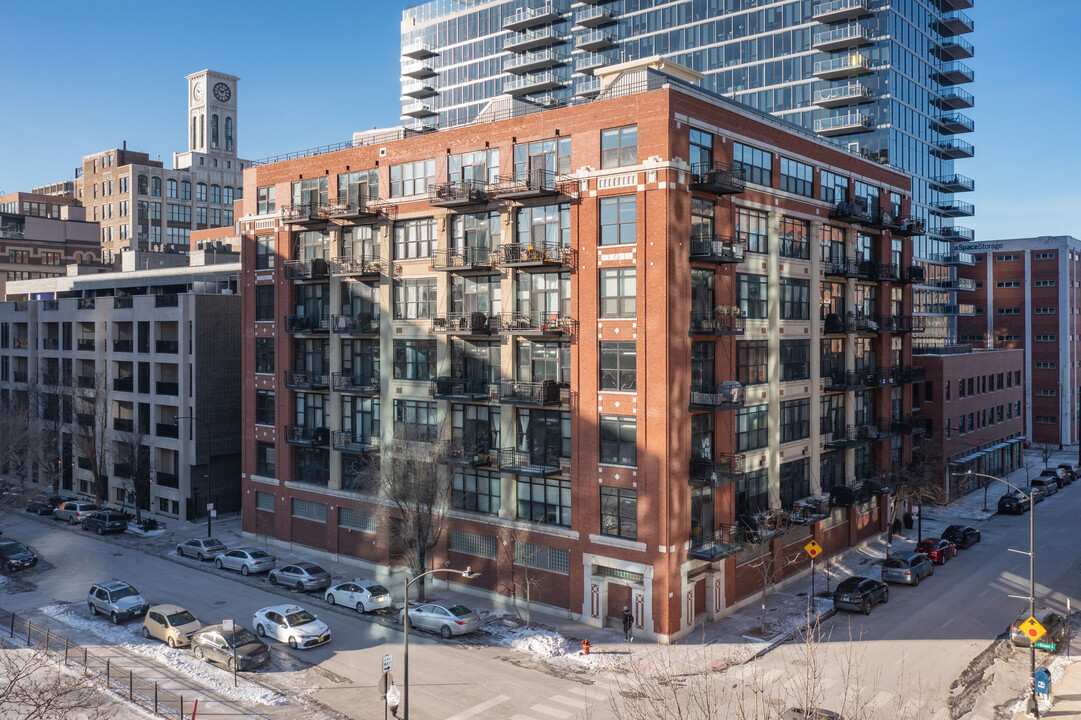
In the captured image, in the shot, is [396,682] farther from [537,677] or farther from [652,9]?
[652,9]

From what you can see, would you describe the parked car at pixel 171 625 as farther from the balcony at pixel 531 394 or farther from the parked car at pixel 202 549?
the balcony at pixel 531 394

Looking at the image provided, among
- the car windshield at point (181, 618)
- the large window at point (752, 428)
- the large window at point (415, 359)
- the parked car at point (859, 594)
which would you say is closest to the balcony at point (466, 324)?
the large window at point (415, 359)

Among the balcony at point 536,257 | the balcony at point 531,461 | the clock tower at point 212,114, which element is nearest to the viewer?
the balcony at point 536,257

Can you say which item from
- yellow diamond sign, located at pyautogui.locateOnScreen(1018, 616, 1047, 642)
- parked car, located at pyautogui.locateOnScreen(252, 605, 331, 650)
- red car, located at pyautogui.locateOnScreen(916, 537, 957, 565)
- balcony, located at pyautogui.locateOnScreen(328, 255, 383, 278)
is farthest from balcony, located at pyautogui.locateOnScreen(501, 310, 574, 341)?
red car, located at pyautogui.locateOnScreen(916, 537, 957, 565)

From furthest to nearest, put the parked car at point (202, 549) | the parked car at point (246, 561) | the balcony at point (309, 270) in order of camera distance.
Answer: the parked car at point (202, 549) → the balcony at point (309, 270) → the parked car at point (246, 561)

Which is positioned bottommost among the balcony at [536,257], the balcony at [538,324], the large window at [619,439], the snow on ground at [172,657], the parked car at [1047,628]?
the snow on ground at [172,657]

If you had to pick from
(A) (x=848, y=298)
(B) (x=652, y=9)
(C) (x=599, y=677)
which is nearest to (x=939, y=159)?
(B) (x=652, y=9)

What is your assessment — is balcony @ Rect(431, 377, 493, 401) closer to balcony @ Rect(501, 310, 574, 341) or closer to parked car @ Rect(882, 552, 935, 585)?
balcony @ Rect(501, 310, 574, 341)

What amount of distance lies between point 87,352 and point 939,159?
276ft

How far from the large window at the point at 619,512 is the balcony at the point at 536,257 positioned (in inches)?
411

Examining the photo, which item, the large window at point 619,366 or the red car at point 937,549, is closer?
the large window at point 619,366

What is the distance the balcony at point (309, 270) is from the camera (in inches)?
1912

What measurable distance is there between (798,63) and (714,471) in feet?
181

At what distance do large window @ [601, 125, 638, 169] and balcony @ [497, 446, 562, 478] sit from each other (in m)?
13.4
